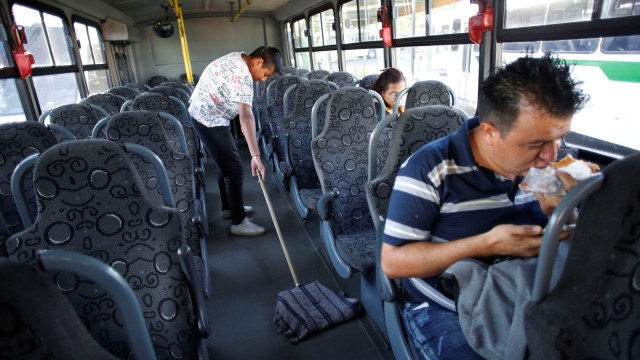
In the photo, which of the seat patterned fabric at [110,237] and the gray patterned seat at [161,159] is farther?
the gray patterned seat at [161,159]

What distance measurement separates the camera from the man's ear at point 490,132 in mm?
1153

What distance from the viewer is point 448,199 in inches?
48.1

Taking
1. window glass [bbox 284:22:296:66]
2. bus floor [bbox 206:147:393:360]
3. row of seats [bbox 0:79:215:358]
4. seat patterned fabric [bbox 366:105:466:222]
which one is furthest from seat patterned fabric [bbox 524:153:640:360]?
window glass [bbox 284:22:296:66]

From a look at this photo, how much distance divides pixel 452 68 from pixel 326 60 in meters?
5.16

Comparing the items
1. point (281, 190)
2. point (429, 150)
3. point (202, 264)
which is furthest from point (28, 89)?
point (429, 150)

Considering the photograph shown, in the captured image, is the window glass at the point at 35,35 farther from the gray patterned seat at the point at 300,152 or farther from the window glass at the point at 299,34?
the window glass at the point at 299,34

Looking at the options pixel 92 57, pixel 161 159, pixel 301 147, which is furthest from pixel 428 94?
pixel 92 57

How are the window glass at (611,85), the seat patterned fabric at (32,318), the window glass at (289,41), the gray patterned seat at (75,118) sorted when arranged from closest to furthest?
1. the seat patterned fabric at (32,318)
2. the window glass at (611,85)
3. the gray patterned seat at (75,118)
4. the window glass at (289,41)

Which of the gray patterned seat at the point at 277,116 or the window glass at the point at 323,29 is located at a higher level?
the window glass at the point at 323,29

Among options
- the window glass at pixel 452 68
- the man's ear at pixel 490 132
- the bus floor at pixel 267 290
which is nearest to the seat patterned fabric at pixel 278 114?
the bus floor at pixel 267 290

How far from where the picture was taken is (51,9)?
5.62 meters

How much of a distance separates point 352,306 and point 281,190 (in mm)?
2669

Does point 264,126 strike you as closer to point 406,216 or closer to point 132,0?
point 406,216

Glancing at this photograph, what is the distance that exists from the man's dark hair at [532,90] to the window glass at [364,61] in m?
4.52
